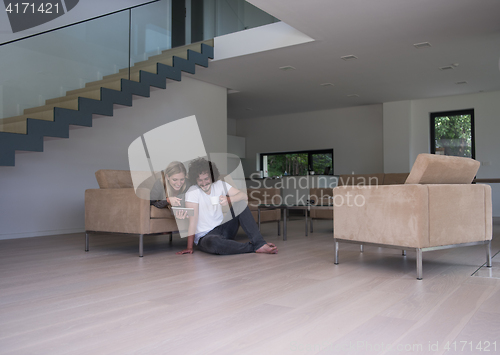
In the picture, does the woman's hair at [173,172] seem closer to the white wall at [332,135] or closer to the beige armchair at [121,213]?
the beige armchair at [121,213]

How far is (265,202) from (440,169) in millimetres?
3736

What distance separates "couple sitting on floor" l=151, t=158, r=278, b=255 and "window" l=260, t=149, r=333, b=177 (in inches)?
268

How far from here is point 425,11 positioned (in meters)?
4.70

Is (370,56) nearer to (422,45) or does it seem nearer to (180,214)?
(422,45)

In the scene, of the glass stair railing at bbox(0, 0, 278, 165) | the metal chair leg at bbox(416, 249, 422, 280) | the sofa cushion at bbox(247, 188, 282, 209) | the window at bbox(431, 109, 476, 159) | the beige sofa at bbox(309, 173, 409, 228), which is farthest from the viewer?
the window at bbox(431, 109, 476, 159)

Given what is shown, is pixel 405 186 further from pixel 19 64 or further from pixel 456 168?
pixel 19 64

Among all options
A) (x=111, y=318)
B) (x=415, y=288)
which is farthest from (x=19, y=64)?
(x=415, y=288)

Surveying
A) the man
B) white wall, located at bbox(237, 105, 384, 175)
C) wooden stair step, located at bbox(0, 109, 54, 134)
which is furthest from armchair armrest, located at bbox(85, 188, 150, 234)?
white wall, located at bbox(237, 105, 384, 175)

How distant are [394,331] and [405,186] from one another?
130 cm

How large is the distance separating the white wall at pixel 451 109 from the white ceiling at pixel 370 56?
308mm

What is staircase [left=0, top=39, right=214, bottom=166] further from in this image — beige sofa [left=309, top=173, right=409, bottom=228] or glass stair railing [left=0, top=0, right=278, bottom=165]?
beige sofa [left=309, top=173, right=409, bottom=228]

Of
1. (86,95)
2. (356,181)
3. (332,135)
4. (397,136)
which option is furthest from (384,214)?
(332,135)

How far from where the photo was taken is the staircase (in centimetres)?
443

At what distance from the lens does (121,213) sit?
3.81 metres
